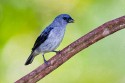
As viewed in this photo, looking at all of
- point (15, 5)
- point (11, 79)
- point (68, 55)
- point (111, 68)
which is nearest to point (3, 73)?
point (11, 79)

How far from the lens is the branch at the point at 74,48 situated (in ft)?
5.91

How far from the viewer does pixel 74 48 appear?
184 centimetres

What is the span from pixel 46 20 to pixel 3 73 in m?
→ 0.95

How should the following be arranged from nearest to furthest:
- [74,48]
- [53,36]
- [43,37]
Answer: [74,48], [53,36], [43,37]

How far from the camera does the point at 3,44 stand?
5.25 metres

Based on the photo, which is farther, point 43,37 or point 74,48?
point 43,37

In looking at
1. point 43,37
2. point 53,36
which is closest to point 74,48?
point 53,36

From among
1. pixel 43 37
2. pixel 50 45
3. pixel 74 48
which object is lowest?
pixel 74 48

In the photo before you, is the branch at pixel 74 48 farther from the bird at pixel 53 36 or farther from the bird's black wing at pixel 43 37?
the bird's black wing at pixel 43 37

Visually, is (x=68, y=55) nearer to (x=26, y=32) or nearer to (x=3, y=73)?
(x=26, y=32)

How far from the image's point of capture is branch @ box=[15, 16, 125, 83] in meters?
1.80

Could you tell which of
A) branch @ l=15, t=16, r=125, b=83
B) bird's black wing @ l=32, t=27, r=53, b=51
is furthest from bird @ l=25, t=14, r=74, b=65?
branch @ l=15, t=16, r=125, b=83

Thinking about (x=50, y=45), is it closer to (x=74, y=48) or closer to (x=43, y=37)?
(x=43, y=37)

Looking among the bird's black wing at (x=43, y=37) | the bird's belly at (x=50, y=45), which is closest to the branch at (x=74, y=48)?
the bird's belly at (x=50, y=45)
